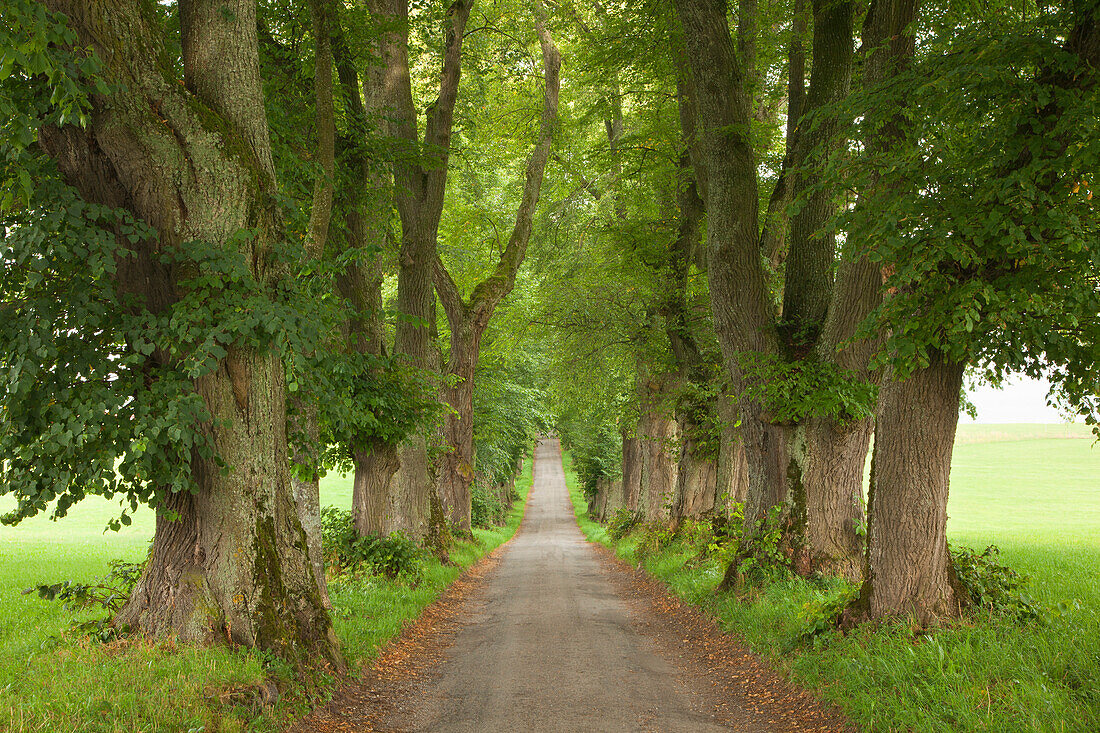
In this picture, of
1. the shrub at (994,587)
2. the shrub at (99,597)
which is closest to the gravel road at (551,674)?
the shrub at (99,597)

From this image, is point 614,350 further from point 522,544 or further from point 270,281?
point 270,281

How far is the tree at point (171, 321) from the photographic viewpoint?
4961mm

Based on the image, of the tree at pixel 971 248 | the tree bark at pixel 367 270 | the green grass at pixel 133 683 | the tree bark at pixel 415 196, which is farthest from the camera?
the tree bark at pixel 415 196

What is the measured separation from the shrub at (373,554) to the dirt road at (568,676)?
1.03 m

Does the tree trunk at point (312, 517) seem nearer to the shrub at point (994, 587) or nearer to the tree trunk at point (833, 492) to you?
the tree trunk at point (833, 492)

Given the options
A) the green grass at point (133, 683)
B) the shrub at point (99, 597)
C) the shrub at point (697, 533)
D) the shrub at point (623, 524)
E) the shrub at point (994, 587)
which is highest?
the shrub at point (994, 587)

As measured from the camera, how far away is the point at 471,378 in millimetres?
18562

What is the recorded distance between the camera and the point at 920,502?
6.37m

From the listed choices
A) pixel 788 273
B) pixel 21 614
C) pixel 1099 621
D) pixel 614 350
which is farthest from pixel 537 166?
pixel 1099 621

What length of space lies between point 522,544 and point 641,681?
67.0 feet

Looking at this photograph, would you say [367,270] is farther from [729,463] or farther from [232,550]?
[729,463]

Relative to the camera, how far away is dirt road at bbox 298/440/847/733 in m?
6.11

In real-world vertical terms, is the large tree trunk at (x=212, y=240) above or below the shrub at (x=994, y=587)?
above

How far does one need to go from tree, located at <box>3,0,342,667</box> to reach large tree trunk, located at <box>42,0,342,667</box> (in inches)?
0.6
